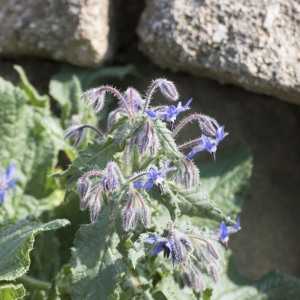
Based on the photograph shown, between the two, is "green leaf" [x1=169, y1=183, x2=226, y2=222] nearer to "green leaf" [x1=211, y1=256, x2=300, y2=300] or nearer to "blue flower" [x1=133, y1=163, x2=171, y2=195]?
"blue flower" [x1=133, y1=163, x2=171, y2=195]

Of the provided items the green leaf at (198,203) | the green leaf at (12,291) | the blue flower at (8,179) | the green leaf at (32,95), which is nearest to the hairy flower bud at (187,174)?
the green leaf at (198,203)

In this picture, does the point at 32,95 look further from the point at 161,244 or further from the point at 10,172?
the point at 161,244

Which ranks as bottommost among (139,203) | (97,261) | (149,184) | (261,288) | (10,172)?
(261,288)

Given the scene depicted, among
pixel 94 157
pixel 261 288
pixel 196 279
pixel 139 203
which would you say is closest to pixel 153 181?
pixel 139 203

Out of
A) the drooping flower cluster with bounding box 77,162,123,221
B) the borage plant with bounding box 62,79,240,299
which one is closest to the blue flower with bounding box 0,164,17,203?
the borage plant with bounding box 62,79,240,299

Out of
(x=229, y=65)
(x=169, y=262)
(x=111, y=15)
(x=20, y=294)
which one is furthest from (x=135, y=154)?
(x=111, y=15)

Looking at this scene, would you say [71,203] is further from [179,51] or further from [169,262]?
[179,51]

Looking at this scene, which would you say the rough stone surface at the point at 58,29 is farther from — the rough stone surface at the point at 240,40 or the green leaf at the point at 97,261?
the green leaf at the point at 97,261
